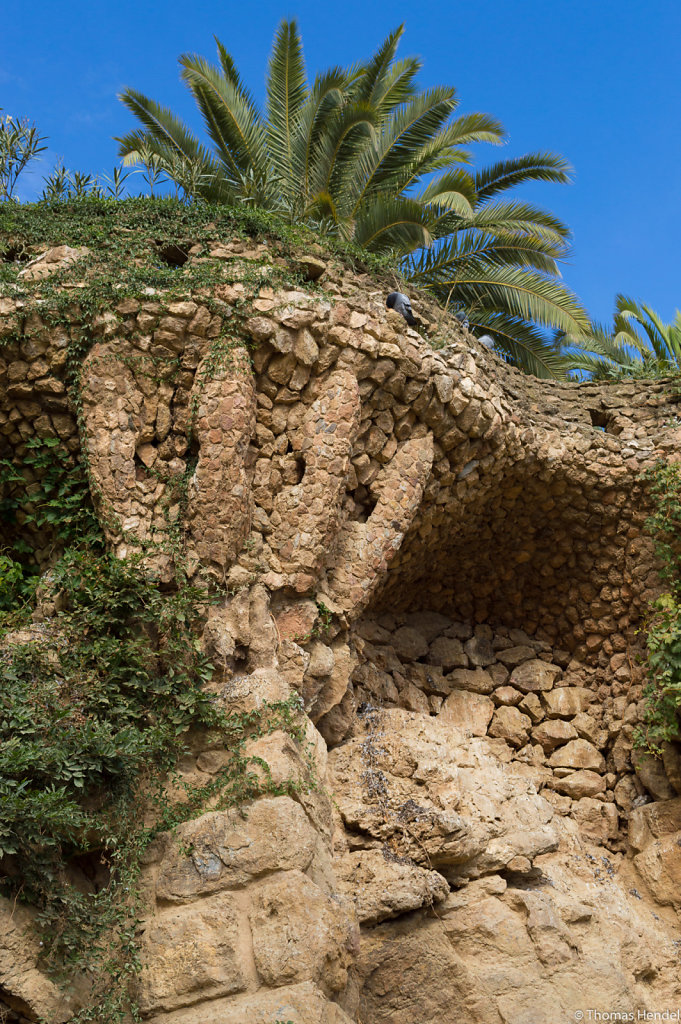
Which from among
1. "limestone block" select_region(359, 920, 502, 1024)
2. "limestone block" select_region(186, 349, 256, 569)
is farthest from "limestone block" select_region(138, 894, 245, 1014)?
"limestone block" select_region(186, 349, 256, 569)

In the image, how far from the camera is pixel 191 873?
231 inches

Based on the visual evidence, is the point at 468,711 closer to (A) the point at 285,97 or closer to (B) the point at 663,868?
(B) the point at 663,868

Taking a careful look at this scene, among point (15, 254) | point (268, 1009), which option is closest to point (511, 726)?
point (268, 1009)

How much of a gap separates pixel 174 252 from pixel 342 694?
4112 mm

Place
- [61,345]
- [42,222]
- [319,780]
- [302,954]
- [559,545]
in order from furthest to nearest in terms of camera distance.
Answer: [559,545] < [42,222] < [61,345] < [319,780] < [302,954]

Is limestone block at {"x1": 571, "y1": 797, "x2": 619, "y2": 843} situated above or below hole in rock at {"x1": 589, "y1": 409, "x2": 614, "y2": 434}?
below

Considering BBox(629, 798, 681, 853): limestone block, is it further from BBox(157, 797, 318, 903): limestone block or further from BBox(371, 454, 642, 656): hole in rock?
BBox(157, 797, 318, 903): limestone block

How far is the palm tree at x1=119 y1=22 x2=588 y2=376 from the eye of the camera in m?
10.2

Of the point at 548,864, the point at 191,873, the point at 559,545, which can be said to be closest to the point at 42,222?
the point at 191,873

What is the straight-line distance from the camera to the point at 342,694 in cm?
768

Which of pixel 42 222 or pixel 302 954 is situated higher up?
pixel 42 222

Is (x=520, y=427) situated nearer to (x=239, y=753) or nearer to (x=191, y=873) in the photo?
(x=239, y=753)

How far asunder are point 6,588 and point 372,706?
3449 mm

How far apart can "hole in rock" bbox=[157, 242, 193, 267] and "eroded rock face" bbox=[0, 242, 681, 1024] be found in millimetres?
274
